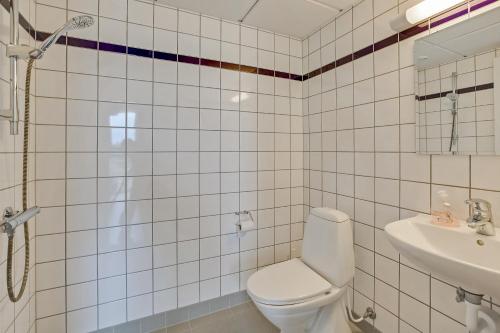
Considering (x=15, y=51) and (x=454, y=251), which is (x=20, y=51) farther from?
(x=454, y=251)

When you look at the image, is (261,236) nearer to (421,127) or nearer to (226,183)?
(226,183)

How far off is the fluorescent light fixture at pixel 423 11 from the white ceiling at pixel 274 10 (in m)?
0.51

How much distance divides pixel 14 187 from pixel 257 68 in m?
1.71

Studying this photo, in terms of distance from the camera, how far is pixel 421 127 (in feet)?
4.10

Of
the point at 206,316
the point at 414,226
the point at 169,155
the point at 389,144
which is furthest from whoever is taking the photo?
the point at 206,316

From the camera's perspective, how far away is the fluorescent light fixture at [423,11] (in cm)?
111

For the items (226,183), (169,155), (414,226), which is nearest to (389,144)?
(414,226)

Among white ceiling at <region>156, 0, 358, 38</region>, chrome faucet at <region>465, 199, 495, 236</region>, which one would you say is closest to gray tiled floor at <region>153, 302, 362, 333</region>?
chrome faucet at <region>465, 199, 495, 236</region>

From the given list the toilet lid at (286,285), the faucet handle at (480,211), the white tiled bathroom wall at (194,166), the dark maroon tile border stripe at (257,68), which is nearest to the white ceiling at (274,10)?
the white tiled bathroom wall at (194,166)

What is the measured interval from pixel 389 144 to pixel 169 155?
1431 millimetres

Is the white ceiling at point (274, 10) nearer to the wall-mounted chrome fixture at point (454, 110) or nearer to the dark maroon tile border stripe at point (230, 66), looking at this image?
the dark maroon tile border stripe at point (230, 66)

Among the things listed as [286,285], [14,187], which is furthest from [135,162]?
[286,285]

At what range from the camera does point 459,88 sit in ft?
3.67

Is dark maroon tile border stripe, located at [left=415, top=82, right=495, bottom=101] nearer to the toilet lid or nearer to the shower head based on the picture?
the toilet lid
